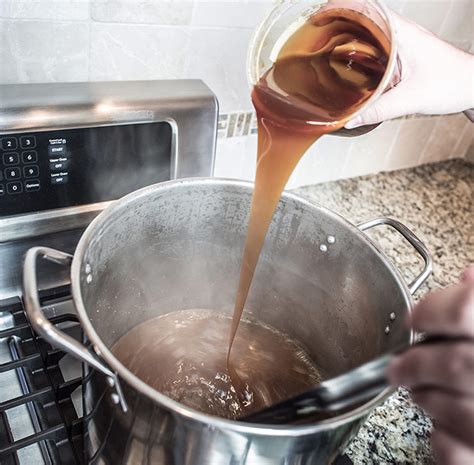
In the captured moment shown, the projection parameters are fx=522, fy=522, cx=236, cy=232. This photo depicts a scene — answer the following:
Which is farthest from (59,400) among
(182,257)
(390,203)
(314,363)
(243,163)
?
(390,203)

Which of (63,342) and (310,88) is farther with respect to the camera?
(310,88)

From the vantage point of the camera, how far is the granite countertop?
36.7 inches

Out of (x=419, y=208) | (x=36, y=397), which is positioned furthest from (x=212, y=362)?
(x=419, y=208)

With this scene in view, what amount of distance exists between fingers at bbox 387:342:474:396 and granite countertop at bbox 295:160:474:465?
37 cm

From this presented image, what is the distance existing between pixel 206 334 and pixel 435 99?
0.45 meters

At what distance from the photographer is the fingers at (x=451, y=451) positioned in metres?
0.31

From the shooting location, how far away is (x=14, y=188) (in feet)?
1.95

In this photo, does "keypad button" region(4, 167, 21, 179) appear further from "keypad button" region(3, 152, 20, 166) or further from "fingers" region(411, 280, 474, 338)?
"fingers" region(411, 280, 474, 338)

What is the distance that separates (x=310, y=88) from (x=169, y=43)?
240mm

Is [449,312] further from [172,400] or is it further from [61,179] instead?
[61,179]

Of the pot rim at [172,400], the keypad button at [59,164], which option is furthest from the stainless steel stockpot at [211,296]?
the keypad button at [59,164]

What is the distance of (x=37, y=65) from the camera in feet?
2.06

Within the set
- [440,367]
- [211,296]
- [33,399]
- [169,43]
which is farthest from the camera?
[211,296]

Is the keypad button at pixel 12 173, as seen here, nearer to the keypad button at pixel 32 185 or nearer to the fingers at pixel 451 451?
the keypad button at pixel 32 185
